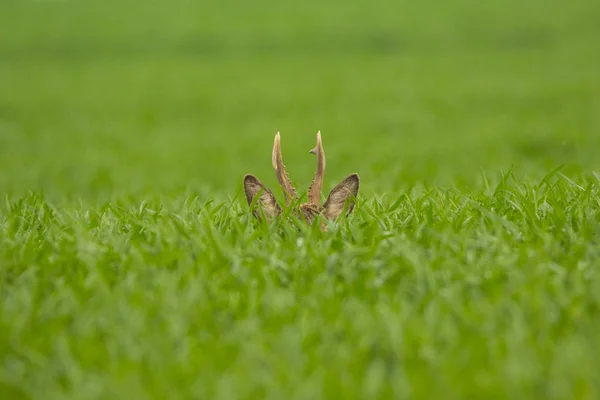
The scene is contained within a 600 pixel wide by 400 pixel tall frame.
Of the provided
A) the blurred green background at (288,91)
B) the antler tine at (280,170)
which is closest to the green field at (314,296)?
the antler tine at (280,170)

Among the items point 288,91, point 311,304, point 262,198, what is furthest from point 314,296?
point 288,91

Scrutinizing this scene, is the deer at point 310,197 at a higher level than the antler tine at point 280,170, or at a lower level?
lower

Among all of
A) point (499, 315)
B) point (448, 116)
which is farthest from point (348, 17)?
point (499, 315)

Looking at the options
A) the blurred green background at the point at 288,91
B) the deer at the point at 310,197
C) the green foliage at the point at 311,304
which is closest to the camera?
the green foliage at the point at 311,304

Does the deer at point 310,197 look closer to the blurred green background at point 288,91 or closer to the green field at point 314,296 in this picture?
the green field at point 314,296

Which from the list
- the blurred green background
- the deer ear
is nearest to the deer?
the deer ear

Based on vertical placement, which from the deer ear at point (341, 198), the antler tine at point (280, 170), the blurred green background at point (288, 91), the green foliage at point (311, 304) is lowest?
the green foliage at point (311, 304)

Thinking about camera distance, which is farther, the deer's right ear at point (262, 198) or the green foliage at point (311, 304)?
the deer's right ear at point (262, 198)
